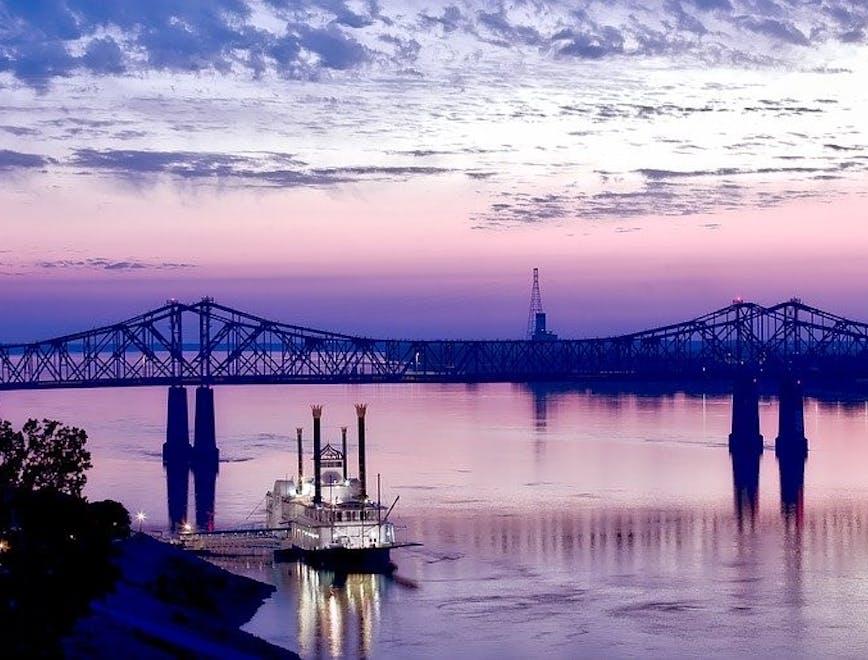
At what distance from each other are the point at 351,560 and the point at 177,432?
1898 inches

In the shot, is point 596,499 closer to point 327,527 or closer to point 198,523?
point 198,523

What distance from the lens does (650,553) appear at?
197 ft

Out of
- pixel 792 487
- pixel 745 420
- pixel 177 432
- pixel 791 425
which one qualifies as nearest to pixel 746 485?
pixel 792 487

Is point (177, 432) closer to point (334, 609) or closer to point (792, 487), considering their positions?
point (792, 487)

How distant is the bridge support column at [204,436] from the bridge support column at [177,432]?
0.63 metres

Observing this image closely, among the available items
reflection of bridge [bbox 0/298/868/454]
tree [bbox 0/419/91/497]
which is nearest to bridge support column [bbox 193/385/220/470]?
reflection of bridge [bbox 0/298/868/454]

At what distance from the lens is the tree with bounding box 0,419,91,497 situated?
34.8 metres

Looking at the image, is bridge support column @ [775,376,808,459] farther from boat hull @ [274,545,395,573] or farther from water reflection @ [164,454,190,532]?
boat hull @ [274,545,395,573]

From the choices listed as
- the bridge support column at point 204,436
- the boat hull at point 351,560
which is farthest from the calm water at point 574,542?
the bridge support column at point 204,436

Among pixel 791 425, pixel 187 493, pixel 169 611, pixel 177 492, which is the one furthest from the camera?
pixel 791 425

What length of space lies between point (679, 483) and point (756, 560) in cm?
2681

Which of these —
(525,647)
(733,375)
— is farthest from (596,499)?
(733,375)

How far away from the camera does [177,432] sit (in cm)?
10144

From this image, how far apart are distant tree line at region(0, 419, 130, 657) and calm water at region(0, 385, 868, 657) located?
9.98 meters
